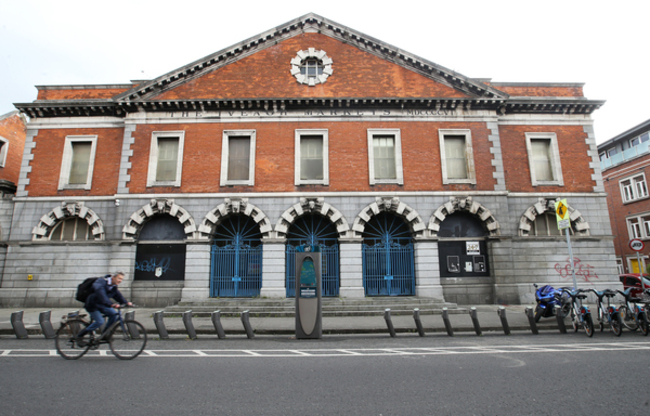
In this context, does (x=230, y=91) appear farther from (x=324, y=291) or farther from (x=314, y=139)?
(x=324, y=291)

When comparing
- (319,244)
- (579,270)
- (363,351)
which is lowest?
(363,351)

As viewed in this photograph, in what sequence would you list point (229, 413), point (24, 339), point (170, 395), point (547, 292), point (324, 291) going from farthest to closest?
1. point (324, 291)
2. point (547, 292)
3. point (24, 339)
4. point (170, 395)
5. point (229, 413)

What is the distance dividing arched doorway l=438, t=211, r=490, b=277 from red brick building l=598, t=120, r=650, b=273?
66.1ft

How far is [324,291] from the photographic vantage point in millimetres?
18078

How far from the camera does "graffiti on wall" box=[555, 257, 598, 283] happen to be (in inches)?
728

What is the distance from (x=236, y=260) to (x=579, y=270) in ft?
56.2

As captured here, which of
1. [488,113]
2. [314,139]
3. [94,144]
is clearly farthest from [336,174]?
[94,144]

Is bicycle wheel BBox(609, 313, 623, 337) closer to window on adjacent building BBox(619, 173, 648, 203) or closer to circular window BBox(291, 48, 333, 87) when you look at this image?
circular window BBox(291, 48, 333, 87)

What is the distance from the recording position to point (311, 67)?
2016 centimetres

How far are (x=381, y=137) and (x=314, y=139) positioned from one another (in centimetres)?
350

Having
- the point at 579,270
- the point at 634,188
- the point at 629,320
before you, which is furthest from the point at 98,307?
the point at 634,188

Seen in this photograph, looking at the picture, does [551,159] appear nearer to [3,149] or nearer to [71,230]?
[71,230]

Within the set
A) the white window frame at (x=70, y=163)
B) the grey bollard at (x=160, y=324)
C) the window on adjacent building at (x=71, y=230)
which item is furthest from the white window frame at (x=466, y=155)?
the window on adjacent building at (x=71, y=230)

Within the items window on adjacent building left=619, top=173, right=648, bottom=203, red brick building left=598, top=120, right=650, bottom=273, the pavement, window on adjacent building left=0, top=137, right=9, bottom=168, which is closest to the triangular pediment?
the pavement
